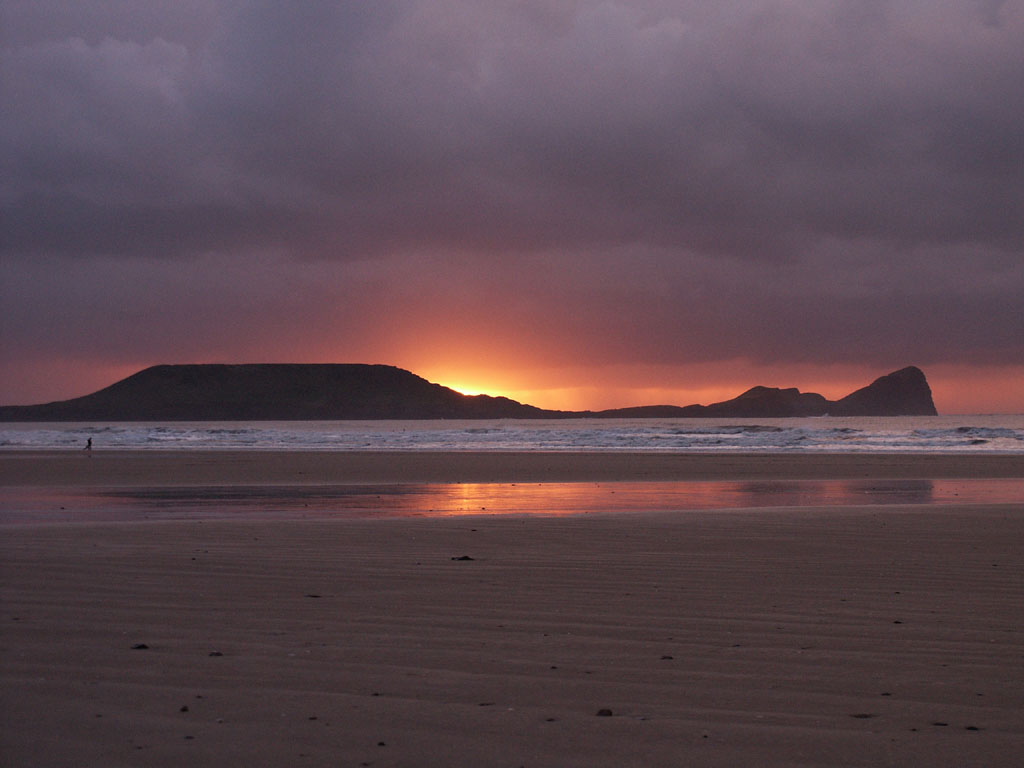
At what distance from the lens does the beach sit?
3.94 meters

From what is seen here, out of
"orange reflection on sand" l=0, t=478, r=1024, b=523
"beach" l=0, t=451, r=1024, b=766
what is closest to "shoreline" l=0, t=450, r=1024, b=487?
"orange reflection on sand" l=0, t=478, r=1024, b=523

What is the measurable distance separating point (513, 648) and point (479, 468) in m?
24.0

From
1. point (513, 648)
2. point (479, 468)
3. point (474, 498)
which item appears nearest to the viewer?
point (513, 648)

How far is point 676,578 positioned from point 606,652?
2757 mm

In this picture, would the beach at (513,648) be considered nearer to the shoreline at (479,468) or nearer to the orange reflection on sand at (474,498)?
the orange reflection on sand at (474,498)

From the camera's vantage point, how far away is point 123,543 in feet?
33.8

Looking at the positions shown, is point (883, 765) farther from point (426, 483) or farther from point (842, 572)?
point (426, 483)

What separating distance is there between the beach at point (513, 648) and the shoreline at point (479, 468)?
1376 cm

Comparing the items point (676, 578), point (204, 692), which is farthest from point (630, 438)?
point (204, 692)

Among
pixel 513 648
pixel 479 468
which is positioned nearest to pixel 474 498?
pixel 479 468

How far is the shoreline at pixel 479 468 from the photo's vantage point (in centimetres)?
2477

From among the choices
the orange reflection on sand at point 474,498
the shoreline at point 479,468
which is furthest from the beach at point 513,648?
the shoreline at point 479,468

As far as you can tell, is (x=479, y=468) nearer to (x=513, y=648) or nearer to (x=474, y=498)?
(x=474, y=498)

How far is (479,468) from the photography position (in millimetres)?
29422
